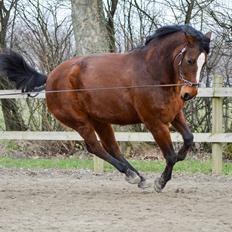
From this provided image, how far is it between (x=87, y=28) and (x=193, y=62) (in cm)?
634

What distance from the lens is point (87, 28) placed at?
13.1 m

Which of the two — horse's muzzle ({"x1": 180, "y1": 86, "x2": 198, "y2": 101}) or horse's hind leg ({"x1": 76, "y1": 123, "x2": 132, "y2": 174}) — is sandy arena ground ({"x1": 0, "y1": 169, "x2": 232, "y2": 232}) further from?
horse's muzzle ({"x1": 180, "y1": 86, "x2": 198, "y2": 101})

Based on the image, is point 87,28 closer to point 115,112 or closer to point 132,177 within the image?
point 115,112

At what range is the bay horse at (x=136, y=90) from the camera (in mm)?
7238

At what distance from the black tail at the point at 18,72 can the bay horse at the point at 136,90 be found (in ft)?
1.04

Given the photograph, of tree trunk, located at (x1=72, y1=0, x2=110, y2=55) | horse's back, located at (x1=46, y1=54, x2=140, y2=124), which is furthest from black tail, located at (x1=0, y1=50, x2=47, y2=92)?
tree trunk, located at (x1=72, y1=0, x2=110, y2=55)

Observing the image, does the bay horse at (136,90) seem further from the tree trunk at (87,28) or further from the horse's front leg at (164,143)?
the tree trunk at (87,28)

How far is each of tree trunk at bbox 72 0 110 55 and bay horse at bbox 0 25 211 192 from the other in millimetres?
4467

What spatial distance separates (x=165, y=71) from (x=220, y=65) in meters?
7.61

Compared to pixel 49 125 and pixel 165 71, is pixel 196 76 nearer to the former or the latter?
pixel 165 71

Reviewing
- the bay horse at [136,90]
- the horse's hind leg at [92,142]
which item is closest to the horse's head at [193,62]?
the bay horse at [136,90]

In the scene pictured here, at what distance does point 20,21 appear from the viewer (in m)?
17.9

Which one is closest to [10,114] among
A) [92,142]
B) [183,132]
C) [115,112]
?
[92,142]

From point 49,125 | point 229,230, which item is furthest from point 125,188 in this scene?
point 49,125
